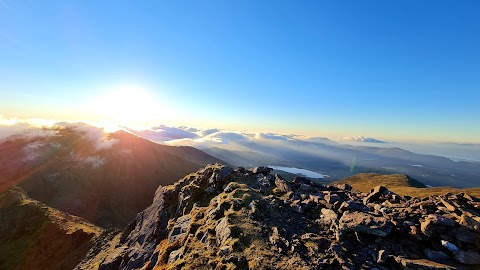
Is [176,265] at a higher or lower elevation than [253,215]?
lower

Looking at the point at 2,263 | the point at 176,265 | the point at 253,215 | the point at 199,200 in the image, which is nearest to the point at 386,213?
the point at 253,215

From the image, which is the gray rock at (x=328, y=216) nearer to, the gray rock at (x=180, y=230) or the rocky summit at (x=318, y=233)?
the rocky summit at (x=318, y=233)

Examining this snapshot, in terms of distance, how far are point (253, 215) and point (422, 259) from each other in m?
13.1

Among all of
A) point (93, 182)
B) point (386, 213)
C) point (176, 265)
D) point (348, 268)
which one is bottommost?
point (93, 182)

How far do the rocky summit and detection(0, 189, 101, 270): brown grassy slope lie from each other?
118 ft

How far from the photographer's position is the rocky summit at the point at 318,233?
17.1 meters

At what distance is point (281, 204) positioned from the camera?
86.2ft

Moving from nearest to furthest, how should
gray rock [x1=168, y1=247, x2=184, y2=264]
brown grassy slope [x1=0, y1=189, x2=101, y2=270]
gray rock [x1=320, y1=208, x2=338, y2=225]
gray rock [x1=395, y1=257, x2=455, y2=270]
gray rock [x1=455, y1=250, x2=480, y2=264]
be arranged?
gray rock [x1=395, y1=257, x2=455, y2=270] < gray rock [x1=455, y1=250, x2=480, y2=264] < gray rock [x1=320, y1=208, x2=338, y2=225] < gray rock [x1=168, y1=247, x2=184, y2=264] < brown grassy slope [x1=0, y1=189, x2=101, y2=270]

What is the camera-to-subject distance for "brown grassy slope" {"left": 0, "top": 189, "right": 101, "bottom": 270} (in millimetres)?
57375

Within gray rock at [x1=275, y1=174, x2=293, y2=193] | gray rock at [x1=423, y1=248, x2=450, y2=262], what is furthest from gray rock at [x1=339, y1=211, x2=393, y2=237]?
gray rock at [x1=275, y1=174, x2=293, y2=193]

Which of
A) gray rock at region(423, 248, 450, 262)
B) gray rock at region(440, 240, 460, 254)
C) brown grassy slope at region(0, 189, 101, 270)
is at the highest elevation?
gray rock at region(440, 240, 460, 254)

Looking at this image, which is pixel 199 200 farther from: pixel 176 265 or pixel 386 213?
pixel 386 213

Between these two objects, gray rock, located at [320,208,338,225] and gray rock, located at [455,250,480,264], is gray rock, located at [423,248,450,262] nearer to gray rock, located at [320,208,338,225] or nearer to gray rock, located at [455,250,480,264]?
gray rock, located at [455,250,480,264]

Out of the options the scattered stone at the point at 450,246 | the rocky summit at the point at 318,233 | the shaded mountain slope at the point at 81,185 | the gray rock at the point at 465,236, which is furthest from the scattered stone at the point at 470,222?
the shaded mountain slope at the point at 81,185
